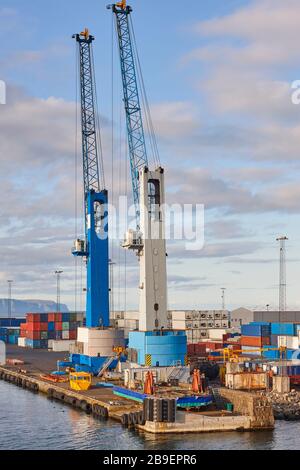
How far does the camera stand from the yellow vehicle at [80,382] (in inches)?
2778

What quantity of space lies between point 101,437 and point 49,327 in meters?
80.9

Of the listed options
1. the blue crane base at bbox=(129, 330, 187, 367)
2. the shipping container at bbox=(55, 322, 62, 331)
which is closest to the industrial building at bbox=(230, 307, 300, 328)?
the shipping container at bbox=(55, 322, 62, 331)

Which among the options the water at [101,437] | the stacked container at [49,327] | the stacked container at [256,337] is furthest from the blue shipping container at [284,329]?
the stacked container at [49,327]

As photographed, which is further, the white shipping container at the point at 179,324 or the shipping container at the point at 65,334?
the shipping container at the point at 65,334

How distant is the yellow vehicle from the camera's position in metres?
70.6

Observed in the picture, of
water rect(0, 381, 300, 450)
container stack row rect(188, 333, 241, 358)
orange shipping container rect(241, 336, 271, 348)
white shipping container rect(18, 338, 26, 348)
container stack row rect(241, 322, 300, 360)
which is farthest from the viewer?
white shipping container rect(18, 338, 26, 348)

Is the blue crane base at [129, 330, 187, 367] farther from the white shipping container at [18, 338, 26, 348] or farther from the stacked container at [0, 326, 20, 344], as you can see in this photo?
the stacked container at [0, 326, 20, 344]

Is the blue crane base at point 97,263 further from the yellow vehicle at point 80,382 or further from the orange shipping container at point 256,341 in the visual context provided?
the orange shipping container at point 256,341

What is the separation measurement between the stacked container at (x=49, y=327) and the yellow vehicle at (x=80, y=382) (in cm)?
5868

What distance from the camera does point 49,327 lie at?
5172 inches

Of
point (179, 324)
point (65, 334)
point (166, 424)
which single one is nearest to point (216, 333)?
point (179, 324)

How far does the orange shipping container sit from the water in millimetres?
39107
